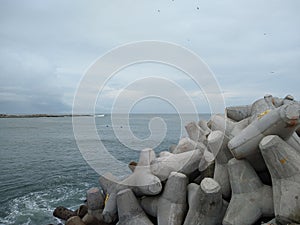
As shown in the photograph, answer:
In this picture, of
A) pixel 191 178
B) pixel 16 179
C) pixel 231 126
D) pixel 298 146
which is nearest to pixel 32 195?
pixel 16 179

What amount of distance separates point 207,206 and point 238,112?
11.9 feet

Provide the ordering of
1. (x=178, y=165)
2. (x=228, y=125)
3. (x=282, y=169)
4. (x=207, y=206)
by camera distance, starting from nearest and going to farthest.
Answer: (x=282, y=169) < (x=207, y=206) < (x=178, y=165) < (x=228, y=125)

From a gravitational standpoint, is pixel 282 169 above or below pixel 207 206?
above

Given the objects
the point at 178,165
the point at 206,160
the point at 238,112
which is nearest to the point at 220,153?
the point at 206,160

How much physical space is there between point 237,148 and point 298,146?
3.86ft

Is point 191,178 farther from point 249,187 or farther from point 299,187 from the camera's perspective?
point 299,187

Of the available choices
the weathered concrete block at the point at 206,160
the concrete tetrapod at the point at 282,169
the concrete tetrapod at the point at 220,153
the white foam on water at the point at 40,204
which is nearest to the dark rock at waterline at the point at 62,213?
the white foam on water at the point at 40,204

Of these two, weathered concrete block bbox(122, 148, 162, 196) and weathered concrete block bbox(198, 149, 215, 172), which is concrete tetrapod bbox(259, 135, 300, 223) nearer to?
weathered concrete block bbox(198, 149, 215, 172)

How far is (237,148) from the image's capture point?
505 centimetres

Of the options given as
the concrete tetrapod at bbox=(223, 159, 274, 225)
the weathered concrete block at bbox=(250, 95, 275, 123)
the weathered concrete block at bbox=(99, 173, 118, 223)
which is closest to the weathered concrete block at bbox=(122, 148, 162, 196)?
the weathered concrete block at bbox=(99, 173, 118, 223)

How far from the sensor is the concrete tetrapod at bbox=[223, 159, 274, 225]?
4602mm

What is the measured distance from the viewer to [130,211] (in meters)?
5.67

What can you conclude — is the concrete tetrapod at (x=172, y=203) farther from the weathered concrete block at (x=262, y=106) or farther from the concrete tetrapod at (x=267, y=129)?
the weathered concrete block at (x=262, y=106)

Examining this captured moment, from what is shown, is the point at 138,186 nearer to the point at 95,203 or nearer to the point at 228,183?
the point at 95,203
